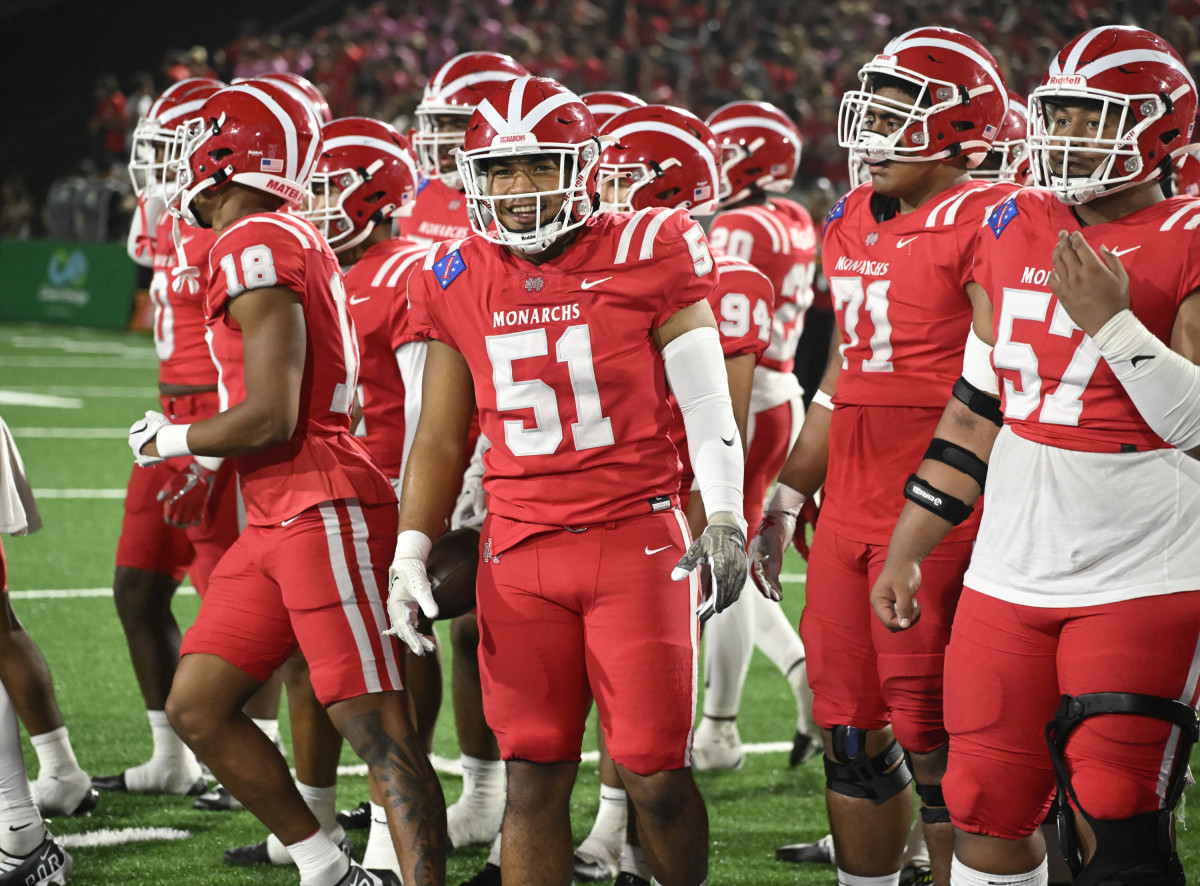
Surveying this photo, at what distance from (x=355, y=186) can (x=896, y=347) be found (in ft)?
5.86

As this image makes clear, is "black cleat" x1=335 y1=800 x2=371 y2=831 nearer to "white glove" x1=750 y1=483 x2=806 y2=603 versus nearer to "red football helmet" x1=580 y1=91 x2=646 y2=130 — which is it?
"white glove" x1=750 y1=483 x2=806 y2=603

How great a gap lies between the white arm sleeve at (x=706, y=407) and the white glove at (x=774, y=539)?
0.53 metres

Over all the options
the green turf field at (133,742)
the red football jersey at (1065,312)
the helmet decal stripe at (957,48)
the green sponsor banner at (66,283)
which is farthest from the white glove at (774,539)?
the green sponsor banner at (66,283)

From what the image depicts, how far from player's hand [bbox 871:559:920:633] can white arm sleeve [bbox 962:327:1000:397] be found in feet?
1.35

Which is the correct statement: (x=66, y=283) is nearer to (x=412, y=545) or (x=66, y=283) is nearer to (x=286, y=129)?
(x=286, y=129)

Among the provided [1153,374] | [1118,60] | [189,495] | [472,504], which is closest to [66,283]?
[189,495]

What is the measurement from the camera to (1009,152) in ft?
16.0

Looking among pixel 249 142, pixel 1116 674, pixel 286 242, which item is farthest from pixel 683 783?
pixel 249 142

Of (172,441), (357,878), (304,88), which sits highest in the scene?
(304,88)

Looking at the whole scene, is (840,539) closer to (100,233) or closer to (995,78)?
(995,78)

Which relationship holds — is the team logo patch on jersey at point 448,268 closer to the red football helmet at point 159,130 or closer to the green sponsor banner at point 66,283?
the red football helmet at point 159,130

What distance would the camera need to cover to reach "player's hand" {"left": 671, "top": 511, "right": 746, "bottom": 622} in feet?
9.95

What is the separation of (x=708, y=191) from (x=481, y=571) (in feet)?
5.79

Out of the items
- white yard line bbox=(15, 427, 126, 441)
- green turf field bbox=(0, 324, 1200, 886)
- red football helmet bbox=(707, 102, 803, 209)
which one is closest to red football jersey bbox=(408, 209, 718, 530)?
green turf field bbox=(0, 324, 1200, 886)
